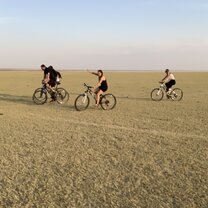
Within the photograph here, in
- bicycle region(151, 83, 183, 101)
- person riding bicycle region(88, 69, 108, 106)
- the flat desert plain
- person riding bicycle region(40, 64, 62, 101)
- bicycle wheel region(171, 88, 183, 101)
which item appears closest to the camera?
the flat desert plain

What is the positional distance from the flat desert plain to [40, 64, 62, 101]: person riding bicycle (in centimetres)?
459

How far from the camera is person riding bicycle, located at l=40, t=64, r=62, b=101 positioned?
54.4 feet

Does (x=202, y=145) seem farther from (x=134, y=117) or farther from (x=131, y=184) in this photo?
(x=134, y=117)

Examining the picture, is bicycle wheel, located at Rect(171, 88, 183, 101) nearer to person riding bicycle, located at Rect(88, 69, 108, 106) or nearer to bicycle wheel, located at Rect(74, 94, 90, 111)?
person riding bicycle, located at Rect(88, 69, 108, 106)

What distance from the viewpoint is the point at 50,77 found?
16.8 metres

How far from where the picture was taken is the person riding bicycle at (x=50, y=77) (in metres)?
16.6

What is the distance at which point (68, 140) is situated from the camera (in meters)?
8.72

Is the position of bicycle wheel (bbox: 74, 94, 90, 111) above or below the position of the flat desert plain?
above

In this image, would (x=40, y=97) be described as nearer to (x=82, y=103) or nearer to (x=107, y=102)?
(x=82, y=103)

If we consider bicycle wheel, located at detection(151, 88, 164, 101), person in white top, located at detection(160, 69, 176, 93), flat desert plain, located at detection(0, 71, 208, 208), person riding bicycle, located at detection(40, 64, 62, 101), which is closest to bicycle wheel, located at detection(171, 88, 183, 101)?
person in white top, located at detection(160, 69, 176, 93)

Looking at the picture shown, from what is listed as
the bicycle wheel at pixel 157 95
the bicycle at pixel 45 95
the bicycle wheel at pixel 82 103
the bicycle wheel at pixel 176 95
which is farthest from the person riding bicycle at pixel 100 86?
the bicycle wheel at pixel 176 95

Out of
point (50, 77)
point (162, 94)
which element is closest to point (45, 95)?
point (50, 77)

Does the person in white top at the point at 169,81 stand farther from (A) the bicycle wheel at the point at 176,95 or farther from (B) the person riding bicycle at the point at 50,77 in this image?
(B) the person riding bicycle at the point at 50,77

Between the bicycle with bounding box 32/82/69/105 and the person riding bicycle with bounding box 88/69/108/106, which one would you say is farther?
the bicycle with bounding box 32/82/69/105
